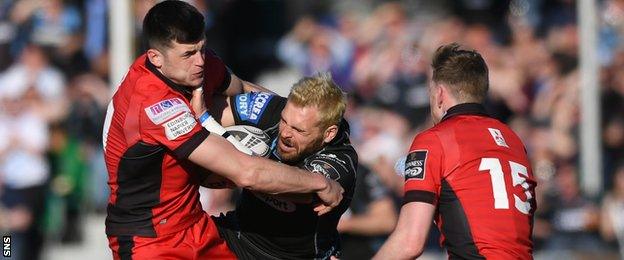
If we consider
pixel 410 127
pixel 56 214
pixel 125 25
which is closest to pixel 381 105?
pixel 410 127

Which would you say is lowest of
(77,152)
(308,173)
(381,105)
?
(77,152)

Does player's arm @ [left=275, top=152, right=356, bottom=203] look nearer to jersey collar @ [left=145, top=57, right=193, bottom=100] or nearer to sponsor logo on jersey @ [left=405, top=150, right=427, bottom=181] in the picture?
sponsor logo on jersey @ [left=405, top=150, right=427, bottom=181]

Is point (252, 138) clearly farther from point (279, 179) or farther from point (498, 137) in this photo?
point (498, 137)

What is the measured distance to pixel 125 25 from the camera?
1053cm

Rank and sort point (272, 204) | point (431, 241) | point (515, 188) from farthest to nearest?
1. point (431, 241)
2. point (272, 204)
3. point (515, 188)

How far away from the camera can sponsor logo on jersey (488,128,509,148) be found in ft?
18.3

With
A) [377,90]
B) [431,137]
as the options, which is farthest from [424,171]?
[377,90]

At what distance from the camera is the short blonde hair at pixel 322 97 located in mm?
5961

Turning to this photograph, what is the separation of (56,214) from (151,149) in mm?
5105

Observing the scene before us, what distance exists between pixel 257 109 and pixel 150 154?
83 cm

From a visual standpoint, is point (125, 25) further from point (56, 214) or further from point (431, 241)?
point (431, 241)

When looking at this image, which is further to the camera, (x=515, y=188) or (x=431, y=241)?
(x=431, y=241)

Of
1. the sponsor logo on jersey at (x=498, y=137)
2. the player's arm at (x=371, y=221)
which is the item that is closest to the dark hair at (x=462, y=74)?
the sponsor logo on jersey at (x=498, y=137)

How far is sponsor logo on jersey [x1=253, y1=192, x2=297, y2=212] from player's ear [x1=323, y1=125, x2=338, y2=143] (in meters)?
0.40
